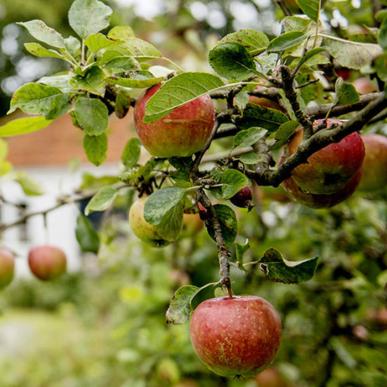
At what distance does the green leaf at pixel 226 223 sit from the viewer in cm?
72

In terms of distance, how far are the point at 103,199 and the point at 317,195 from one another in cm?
33

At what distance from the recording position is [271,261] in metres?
0.68

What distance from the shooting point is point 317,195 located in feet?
2.67

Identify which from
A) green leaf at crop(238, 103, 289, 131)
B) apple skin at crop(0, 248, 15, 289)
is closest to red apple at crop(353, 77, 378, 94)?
green leaf at crop(238, 103, 289, 131)

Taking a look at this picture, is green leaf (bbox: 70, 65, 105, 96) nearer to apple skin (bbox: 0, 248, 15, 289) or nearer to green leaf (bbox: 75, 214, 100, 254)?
green leaf (bbox: 75, 214, 100, 254)

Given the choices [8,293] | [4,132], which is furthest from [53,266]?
[8,293]

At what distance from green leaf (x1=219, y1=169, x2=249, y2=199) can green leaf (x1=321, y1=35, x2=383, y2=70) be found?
7.1 inches

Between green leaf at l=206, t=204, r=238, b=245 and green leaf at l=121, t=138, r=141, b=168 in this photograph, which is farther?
green leaf at l=121, t=138, r=141, b=168

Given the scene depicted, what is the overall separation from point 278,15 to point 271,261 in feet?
2.32

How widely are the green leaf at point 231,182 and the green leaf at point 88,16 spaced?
28cm

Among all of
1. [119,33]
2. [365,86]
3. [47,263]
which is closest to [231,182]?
[119,33]

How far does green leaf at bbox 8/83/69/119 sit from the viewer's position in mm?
723

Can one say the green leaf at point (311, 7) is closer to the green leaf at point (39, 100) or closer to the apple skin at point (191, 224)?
the green leaf at point (39, 100)

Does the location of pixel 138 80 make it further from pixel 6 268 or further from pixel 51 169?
pixel 51 169
